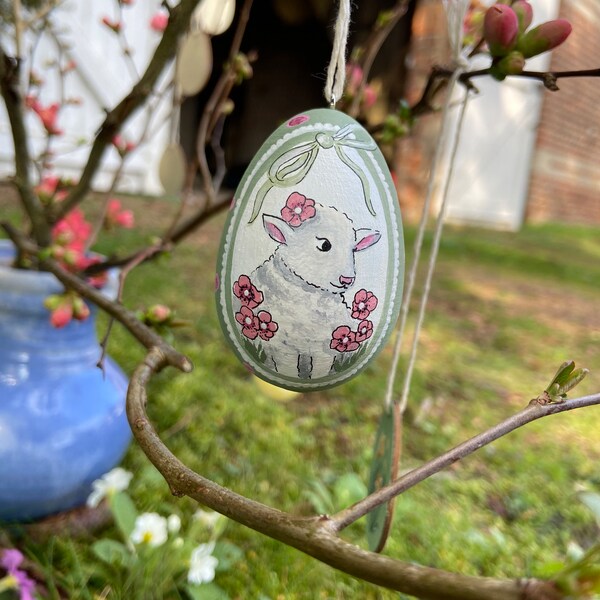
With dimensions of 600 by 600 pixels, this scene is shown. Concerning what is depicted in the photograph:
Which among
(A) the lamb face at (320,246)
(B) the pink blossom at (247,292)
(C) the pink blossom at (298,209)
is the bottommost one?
(B) the pink blossom at (247,292)

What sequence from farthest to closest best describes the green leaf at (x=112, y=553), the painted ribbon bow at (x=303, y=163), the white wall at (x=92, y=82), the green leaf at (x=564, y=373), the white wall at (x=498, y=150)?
the white wall at (x=498, y=150) → the white wall at (x=92, y=82) → the green leaf at (x=112, y=553) → the painted ribbon bow at (x=303, y=163) → the green leaf at (x=564, y=373)

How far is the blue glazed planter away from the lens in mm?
870

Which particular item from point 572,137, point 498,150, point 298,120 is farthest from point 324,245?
point 572,137

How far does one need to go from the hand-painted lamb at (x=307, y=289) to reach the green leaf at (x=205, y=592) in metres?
0.46

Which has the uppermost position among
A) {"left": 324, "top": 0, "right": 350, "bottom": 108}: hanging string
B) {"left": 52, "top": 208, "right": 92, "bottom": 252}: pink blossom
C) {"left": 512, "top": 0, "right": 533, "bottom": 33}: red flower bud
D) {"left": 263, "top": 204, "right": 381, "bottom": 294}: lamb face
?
{"left": 512, "top": 0, "right": 533, "bottom": 33}: red flower bud

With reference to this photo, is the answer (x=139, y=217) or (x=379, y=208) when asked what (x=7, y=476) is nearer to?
(x=379, y=208)

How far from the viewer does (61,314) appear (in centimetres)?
80

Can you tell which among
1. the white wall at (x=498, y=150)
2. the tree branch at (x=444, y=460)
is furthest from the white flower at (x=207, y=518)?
the white wall at (x=498, y=150)

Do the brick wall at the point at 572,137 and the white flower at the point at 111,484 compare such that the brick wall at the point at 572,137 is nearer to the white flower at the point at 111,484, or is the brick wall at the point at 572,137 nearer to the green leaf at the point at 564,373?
the white flower at the point at 111,484

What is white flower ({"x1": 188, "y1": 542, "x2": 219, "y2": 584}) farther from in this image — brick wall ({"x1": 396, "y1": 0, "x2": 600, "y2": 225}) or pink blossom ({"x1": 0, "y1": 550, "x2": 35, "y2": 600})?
brick wall ({"x1": 396, "y1": 0, "x2": 600, "y2": 225})

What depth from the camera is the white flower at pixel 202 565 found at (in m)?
0.82

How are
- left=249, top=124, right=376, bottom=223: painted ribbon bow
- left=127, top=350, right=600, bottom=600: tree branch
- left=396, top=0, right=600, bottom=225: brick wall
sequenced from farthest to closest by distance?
left=396, top=0, right=600, bottom=225: brick wall, left=249, top=124, right=376, bottom=223: painted ribbon bow, left=127, top=350, right=600, bottom=600: tree branch

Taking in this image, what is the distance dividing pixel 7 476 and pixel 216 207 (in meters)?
0.50

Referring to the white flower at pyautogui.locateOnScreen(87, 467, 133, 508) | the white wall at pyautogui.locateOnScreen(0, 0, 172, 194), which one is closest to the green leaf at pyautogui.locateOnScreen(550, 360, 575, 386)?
the white flower at pyautogui.locateOnScreen(87, 467, 133, 508)
